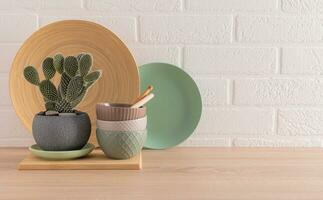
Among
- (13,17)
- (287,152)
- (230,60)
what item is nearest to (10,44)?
(13,17)

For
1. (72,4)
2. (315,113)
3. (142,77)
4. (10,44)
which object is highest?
(72,4)

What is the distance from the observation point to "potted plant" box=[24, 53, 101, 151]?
106 cm

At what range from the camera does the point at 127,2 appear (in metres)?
1.30

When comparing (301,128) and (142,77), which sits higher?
(142,77)

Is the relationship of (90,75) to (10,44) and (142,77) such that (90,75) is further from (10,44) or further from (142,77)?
(10,44)

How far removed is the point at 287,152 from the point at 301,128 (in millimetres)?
119

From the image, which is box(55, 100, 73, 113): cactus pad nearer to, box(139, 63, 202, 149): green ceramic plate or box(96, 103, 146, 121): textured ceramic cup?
Answer: box(96, 103, 146, 121): textured ceramic cup

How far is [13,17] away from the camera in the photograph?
1295 millimetres

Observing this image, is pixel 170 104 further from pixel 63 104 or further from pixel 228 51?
pixel 63 104

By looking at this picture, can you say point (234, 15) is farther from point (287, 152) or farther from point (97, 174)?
point (97, 174)

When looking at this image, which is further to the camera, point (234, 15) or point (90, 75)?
point (234, 15)

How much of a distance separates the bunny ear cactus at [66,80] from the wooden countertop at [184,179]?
0.18 m

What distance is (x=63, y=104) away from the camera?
109 centimetres

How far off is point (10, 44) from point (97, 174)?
0.54m
